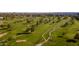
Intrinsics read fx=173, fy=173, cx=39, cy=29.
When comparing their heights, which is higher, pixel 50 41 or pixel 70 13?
pixel 70 13
